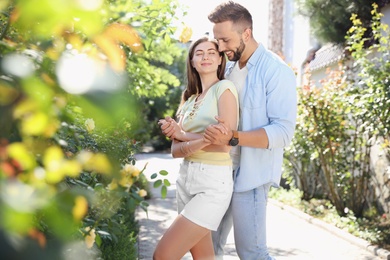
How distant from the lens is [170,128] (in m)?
3.94

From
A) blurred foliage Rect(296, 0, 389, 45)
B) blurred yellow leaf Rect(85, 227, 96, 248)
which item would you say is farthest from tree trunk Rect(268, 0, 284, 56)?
blurred yellow leaf Rect(85, 227, 96, 248)

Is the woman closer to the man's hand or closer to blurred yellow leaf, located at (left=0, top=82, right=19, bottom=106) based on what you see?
the man's hand

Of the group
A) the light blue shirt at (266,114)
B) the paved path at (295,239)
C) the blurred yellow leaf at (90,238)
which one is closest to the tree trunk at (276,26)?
the paved path at (295,239)

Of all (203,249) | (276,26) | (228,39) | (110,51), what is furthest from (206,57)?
(276,26)

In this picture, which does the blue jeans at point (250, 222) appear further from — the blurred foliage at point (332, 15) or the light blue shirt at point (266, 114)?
the blurred foliage at point (332, 15)

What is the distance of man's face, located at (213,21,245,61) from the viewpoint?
402cm

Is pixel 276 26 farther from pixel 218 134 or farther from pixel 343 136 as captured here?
pixel 218 134

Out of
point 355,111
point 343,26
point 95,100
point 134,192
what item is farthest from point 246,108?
point 343,26

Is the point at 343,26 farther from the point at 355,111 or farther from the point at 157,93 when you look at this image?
the point at 157,93

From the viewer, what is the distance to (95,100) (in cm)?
93

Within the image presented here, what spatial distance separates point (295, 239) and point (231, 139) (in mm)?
5249

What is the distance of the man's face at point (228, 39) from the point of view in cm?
402

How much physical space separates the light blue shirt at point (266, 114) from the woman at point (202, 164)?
10 cm

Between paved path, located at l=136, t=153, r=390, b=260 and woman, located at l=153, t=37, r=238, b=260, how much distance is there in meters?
2.65
